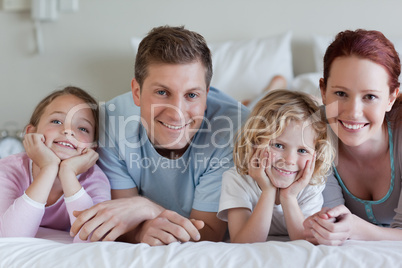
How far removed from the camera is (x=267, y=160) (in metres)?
1.15

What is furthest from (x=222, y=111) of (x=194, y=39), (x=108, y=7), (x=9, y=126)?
(x=9, y=126)

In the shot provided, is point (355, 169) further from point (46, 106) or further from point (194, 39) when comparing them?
point (46, 106)

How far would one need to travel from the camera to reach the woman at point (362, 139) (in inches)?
41.6

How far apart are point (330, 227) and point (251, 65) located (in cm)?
141

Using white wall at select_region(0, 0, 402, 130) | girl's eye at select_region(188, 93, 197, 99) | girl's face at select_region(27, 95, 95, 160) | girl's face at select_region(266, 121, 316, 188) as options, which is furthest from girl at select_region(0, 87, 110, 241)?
white wall at select_region(0, 0, 402, 130)

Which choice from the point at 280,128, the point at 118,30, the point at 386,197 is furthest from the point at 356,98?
the point at 118,30

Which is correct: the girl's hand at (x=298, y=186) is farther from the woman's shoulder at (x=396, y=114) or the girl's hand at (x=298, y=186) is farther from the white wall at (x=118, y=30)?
the white wall at (x=118, y=30)

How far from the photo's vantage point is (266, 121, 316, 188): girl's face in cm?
113

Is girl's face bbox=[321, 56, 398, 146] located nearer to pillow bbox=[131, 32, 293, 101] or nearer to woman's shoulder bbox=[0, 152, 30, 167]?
woman's shoulder bbox=[0, 152, 30, 167]

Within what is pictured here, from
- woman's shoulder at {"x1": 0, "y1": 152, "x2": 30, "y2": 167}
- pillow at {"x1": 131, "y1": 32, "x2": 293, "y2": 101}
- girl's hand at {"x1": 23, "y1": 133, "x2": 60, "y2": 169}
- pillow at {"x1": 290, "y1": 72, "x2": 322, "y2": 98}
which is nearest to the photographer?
girl's hand at {"x1": 23, "y1": 133, "x2": 60, "y2": 169}

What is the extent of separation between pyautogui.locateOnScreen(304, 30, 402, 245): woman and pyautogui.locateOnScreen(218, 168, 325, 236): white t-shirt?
72 millimetres

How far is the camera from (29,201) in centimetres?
114

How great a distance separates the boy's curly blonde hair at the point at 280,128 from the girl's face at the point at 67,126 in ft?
1.48

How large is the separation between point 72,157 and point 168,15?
147 centimetres
